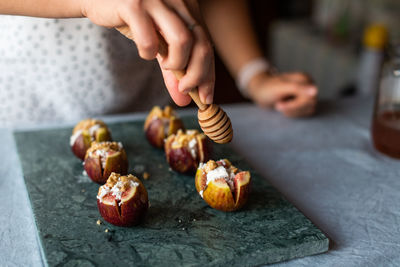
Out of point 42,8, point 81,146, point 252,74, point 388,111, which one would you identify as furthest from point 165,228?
point 252,74

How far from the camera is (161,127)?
3.15 ft

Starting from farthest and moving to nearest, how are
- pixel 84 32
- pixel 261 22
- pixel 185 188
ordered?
pixel 261 22
pixel 84 32
pixel 185 188

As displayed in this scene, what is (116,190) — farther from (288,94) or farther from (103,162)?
(288,94)

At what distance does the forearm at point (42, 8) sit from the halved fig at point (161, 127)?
32cm

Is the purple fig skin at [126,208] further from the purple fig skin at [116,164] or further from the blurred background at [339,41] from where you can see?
the blurred background at [339,41]

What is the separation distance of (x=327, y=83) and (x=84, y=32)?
1.69 metres

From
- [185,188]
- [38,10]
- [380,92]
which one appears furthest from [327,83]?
[38,10]

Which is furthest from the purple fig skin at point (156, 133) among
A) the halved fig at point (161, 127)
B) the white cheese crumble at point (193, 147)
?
Answer: the white cheese crumble at point (193, 147)

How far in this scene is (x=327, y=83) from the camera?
253 cm

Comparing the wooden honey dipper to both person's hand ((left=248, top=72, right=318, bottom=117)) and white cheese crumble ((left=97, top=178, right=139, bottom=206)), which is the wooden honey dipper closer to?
white cheese crumble ((left=97, top=178, right=139, bottom=206))

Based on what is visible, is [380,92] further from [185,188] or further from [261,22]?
[261,22]

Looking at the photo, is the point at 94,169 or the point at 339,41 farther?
the point at 339,41

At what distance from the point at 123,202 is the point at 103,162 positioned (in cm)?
14

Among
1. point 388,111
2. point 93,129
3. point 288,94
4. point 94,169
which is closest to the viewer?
point 94,169
